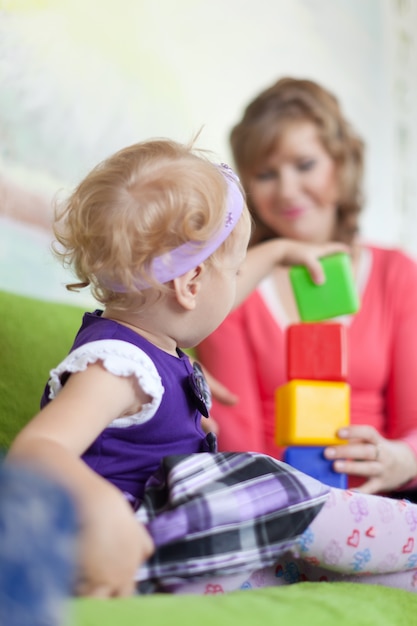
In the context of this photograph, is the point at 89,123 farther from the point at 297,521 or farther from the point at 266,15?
the point at 297,521

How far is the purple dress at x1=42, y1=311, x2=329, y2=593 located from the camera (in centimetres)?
89

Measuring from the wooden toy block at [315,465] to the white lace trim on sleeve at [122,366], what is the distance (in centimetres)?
54

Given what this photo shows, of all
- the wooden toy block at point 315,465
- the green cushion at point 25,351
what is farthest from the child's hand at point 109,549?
the wooden toy block at point 315,465

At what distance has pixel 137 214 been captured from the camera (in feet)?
3.53


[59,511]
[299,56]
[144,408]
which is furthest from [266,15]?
[59,511]

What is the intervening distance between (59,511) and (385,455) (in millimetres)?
1101

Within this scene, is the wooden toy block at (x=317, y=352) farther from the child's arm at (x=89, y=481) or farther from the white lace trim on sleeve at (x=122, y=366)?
the child's arm at (x=89, y=481)

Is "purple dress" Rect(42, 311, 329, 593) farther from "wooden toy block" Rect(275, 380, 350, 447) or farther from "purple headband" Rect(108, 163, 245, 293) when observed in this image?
"wooden toy block" Rect(275, 380, 350, 447)

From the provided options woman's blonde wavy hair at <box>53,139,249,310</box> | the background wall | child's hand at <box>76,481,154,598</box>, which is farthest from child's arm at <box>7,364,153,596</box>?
the background wall

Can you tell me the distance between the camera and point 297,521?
967mm

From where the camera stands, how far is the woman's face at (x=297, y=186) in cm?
212

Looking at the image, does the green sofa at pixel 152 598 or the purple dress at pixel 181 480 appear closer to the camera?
the green sofa at pixel 152 598

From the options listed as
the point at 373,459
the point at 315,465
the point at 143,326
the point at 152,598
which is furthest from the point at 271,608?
the point at 373,459

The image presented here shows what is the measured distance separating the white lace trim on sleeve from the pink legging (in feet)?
0.76
